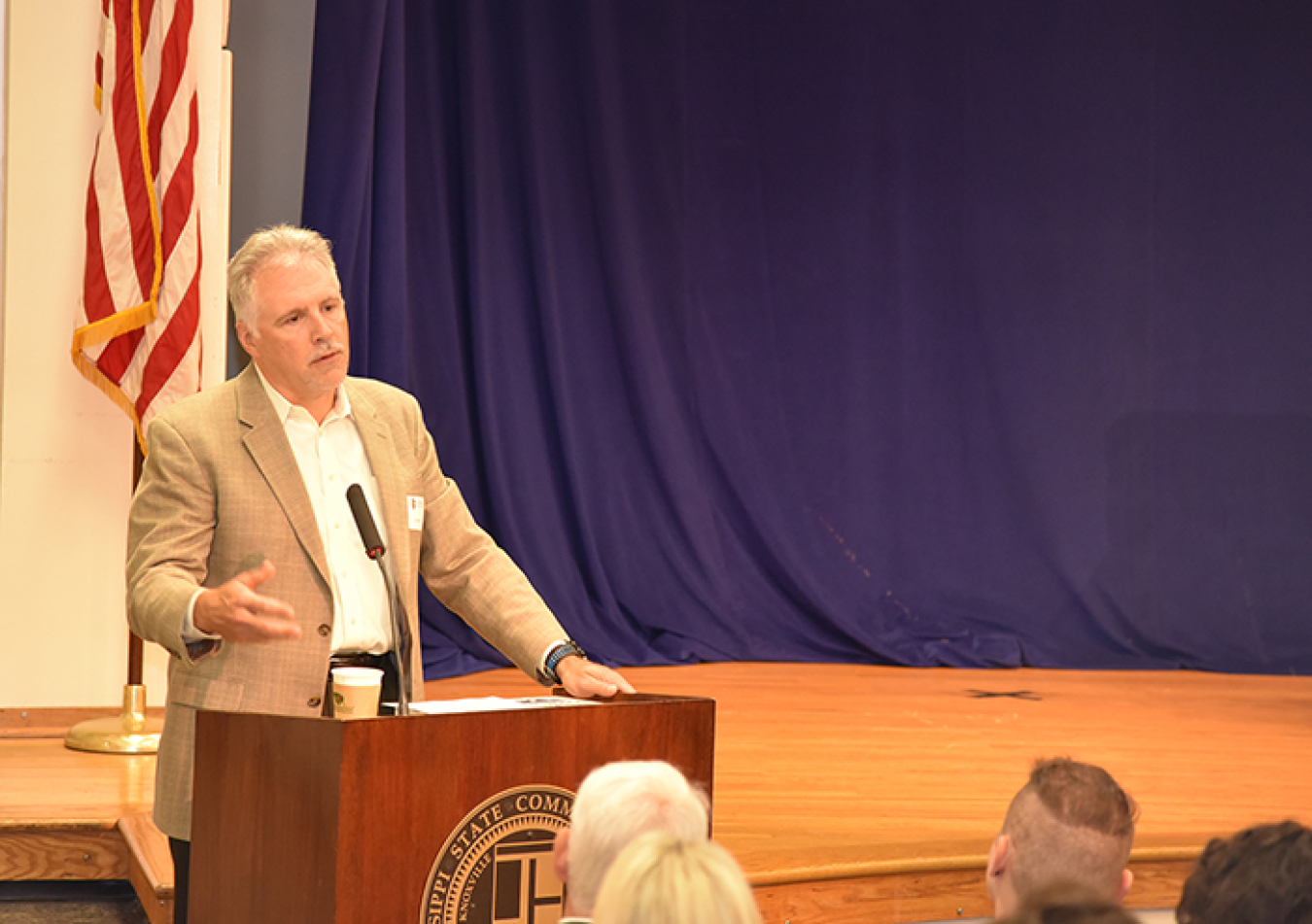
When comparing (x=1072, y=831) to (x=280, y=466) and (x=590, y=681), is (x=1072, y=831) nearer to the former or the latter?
(x=590, y=681)

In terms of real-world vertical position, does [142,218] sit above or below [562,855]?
above

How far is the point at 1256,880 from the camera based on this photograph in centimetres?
140

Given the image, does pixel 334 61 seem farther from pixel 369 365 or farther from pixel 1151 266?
pixel 1151 266

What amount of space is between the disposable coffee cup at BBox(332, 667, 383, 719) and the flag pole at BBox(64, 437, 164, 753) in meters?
2.35

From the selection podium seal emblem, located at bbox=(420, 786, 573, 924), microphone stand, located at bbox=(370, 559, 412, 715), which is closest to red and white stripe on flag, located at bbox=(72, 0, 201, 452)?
microphone stand, located at bbox=(370, 559, 412, 715)

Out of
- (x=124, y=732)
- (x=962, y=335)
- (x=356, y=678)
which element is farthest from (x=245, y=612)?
(x=962, y=335)

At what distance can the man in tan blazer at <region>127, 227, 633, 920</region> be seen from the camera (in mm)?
2227

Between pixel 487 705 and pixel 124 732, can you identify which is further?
pixel 124 732

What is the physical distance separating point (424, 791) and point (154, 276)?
2669 millimetres

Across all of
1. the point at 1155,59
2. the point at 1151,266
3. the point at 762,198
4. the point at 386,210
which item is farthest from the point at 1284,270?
the point at 386,210

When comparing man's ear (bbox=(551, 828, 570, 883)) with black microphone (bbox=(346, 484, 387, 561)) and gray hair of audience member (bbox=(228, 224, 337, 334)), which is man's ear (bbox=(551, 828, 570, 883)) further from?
gray hair of audience member (bbox=(228, 224, 337, 334))

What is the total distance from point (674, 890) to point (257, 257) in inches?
58.1

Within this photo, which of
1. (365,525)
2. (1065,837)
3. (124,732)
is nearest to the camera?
(1065,837)

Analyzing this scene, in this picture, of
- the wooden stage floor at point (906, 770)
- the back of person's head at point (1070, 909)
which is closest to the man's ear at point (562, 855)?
the back of person's head at point (1070, 909)
